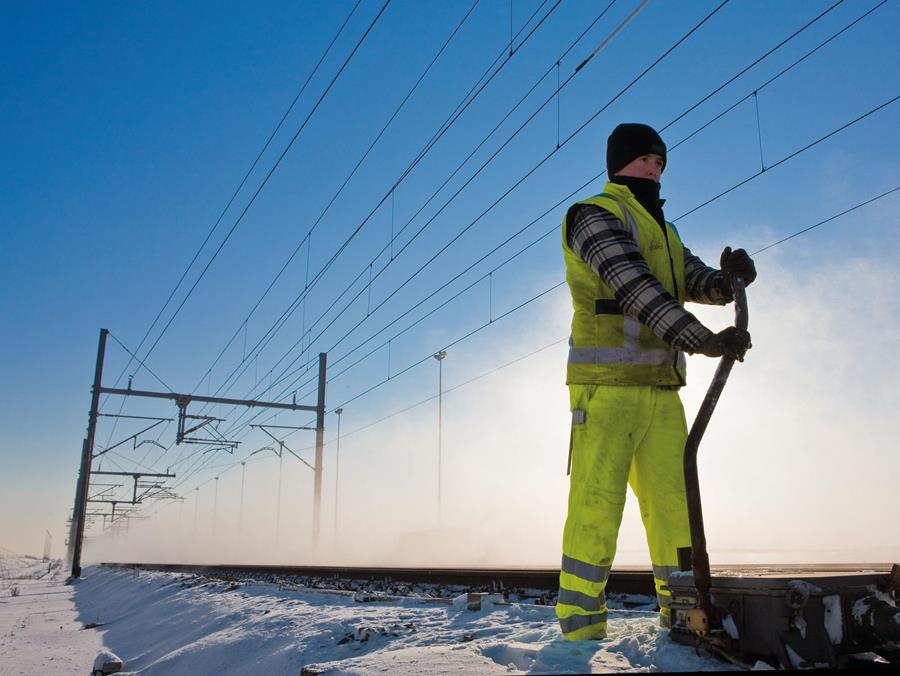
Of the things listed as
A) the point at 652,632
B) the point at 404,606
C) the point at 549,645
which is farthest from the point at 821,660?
the point at 404,606

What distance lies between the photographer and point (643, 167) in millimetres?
3273

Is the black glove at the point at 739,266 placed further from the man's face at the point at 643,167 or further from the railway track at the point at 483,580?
the railway track at the point at 483,580

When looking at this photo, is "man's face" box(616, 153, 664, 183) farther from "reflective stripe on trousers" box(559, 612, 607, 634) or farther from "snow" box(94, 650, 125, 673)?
"snow" box(94, 650, 125, 673)

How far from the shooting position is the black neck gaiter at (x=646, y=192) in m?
3.26

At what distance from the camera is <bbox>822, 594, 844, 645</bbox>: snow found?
2.11m

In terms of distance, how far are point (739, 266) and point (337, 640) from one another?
114 inches

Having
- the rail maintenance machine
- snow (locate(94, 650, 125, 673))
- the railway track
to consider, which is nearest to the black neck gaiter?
the rail maintenance machine

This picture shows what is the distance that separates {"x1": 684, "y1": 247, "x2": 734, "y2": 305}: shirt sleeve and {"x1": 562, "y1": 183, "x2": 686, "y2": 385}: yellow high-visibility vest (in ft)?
0.46

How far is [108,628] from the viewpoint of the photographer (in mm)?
9750

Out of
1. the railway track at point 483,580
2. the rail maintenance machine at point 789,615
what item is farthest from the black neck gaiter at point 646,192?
the railway track at point 483,580

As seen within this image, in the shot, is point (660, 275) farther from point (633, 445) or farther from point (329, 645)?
point (329, 645)

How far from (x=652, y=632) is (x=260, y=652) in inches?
101

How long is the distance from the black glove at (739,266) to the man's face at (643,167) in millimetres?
704

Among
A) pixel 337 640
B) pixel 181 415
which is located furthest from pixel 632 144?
pixel 181 415
